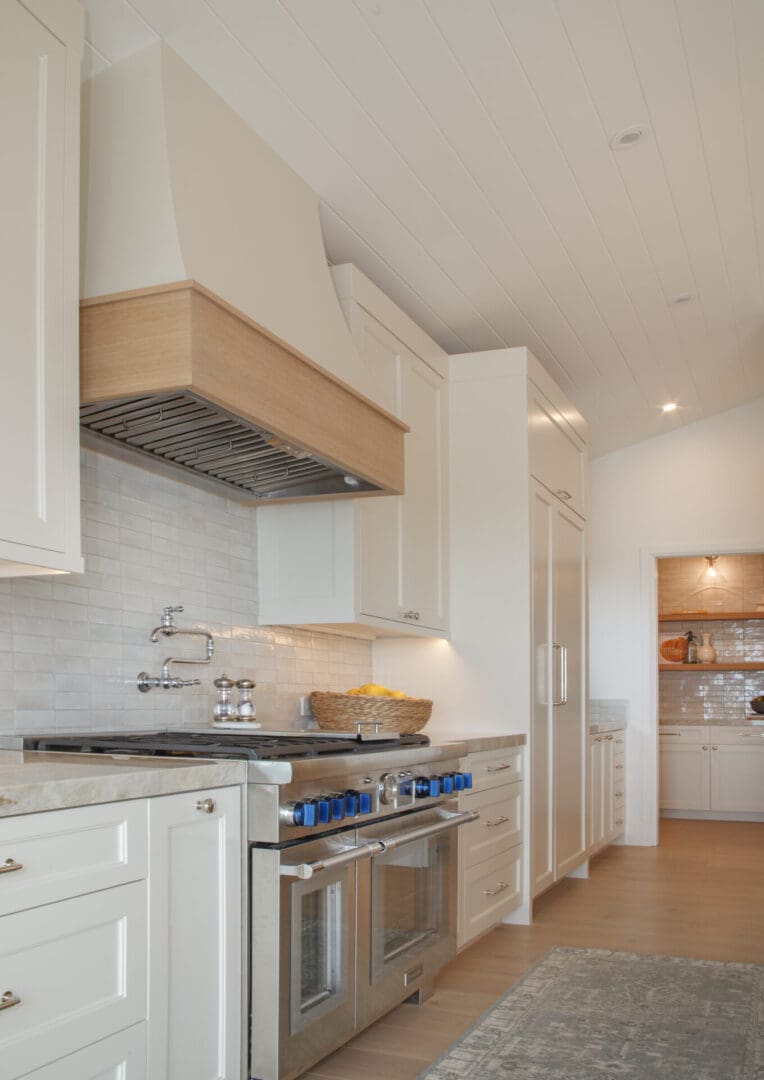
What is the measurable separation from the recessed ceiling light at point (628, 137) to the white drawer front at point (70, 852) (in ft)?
8.50

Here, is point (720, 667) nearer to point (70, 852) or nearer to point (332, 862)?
point (332, 862)

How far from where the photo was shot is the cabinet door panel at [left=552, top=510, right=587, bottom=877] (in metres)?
4.90

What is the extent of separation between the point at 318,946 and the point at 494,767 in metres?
1.59

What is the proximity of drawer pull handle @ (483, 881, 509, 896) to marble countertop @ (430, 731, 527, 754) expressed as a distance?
511 millimetres

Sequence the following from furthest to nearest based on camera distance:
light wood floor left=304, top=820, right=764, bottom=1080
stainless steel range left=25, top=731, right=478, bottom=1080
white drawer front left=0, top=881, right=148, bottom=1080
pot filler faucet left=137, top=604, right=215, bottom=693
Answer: pot filler faucet left=137, top=604, right=215, bottom=693, light wood floor left=304, top=820, right=764, bottom=1080, stainless steel range left=25, top=731, right=478, bottom=1080, white drawer front left=0, top=881, right=148, bottom=1080

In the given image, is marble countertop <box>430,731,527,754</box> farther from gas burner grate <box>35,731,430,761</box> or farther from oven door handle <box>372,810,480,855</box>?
gas burner grate <box>35,731,430,761</box>

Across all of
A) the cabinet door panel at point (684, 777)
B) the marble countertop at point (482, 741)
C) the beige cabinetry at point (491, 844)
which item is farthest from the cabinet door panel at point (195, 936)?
the cabinet door panel at point (684, 777)

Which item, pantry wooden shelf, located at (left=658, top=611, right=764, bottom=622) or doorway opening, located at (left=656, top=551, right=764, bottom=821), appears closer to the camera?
doorway opening, located at (left=656, top=551, right=764, bottom=821)

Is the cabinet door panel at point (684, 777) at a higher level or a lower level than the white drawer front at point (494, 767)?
lower

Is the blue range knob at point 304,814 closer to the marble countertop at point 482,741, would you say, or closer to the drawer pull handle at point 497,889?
the marble countertop at point 482,741

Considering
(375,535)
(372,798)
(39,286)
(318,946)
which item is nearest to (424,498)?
(375,535)

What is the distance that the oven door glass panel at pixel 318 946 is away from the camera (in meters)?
2.38

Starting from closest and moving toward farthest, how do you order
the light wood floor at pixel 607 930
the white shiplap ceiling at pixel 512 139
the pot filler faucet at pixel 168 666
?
the white shiplap ceiling at pixel 512 139, the light wood floor at pixel 607 930, the pot filler faucet at pixel 168 666

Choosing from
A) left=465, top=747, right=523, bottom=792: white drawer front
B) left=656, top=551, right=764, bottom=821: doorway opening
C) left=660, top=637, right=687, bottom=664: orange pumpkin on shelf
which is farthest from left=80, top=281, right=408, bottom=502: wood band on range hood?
left=660, top=637, right=687, bottom=664: orange pumpkin on shelf
